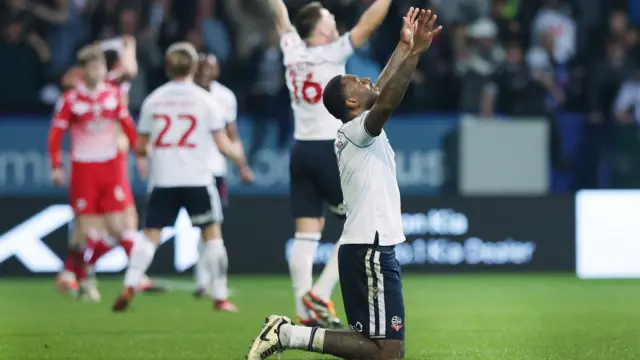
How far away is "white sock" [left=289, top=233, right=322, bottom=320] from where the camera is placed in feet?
33.1

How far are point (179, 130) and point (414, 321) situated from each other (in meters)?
2.59

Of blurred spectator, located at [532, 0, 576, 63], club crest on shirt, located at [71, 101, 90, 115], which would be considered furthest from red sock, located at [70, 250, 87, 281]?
blurred spectator, located at [532, 0, 576, 63]

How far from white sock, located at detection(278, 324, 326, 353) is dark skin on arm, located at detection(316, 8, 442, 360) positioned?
0.04 meters

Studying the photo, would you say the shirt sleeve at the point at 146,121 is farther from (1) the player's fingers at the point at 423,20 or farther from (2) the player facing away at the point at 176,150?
(1) the player's fingers at the point at 423,20

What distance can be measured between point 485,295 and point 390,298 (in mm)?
5891

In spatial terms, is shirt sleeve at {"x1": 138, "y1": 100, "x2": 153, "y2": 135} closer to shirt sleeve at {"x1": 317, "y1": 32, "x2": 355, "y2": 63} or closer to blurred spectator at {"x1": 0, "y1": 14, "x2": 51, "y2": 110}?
shirt sleeve at {"x1": 317, "y1": 32, "x2": 355, "y2": 63}

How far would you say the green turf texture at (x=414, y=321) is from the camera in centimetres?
872

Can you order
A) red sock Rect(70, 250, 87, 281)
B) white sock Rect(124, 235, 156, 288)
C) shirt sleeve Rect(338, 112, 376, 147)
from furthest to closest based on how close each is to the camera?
red sock Rect(70, 250, 87, 281) → white sock Rect(124, 235, 156, 288) → shirt sleeve Rect(338, 112, 376, 147)

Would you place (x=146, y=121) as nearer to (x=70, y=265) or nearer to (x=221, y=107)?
(x=221, y=107)

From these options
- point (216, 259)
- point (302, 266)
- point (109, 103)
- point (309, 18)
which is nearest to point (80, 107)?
point (109, 103)

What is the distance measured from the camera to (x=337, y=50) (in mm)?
10172

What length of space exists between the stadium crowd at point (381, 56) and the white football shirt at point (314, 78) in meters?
6.80

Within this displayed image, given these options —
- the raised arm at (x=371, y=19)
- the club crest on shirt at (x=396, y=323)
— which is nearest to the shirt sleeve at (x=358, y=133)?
the club crest on shirt at (x=396, y=323)

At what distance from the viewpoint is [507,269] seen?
51.5 feet
